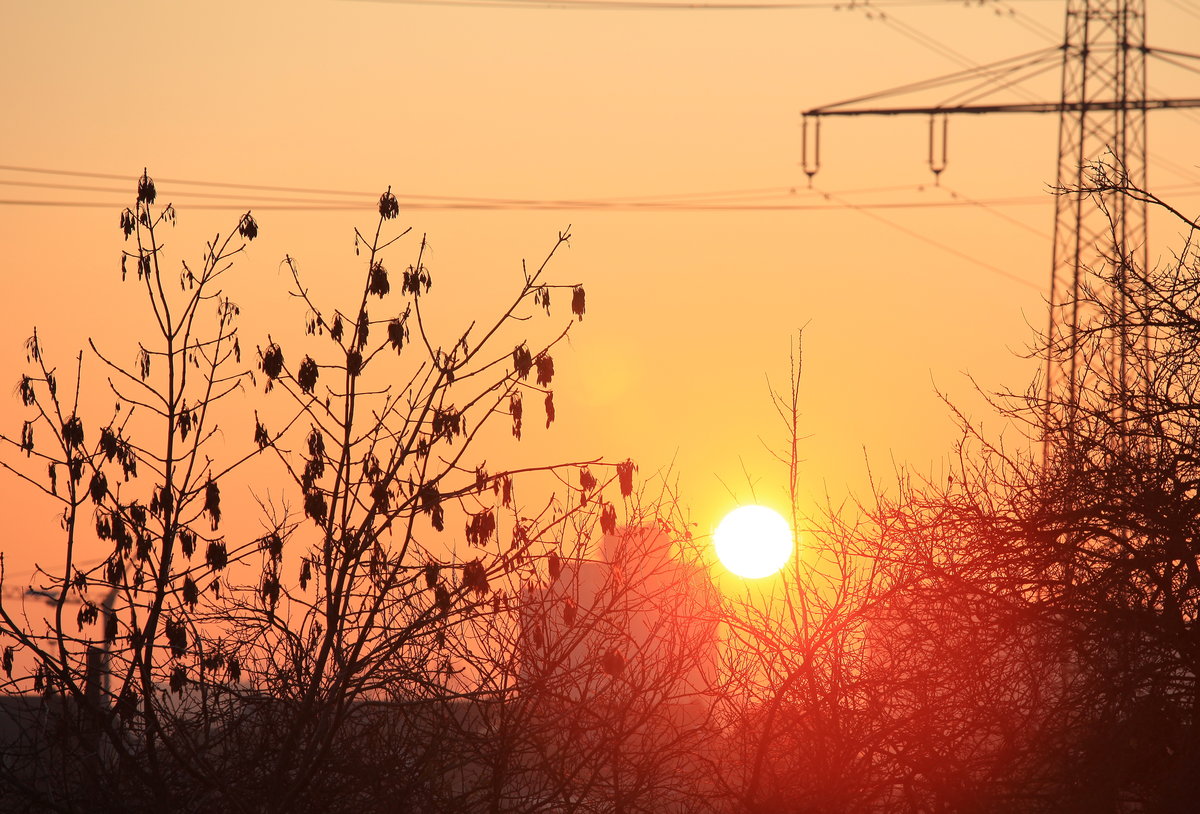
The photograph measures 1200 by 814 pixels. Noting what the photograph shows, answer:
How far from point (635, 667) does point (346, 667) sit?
7.29 meters

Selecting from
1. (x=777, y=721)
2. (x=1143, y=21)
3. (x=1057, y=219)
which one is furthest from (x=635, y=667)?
(x=1143, y=21)

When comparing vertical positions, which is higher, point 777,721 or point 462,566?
point 462,566

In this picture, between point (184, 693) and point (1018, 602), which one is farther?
point (1018, 602)

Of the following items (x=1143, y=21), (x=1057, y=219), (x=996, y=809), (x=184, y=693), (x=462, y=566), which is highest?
(x=1143, y=21)

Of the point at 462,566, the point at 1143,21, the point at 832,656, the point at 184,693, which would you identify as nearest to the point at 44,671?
the point at 184,693

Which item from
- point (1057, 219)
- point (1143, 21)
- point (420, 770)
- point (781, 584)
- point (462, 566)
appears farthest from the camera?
point (1143, 21)

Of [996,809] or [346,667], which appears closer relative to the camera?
[346,667]

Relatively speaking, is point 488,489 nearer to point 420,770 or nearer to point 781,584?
point 420,770

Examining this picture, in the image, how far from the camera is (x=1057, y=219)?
68.2ft

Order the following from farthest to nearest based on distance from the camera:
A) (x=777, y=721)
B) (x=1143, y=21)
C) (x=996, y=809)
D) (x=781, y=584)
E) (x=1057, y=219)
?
(x=1143, y=21) < (x=1057, y=219) < (x=781, y=584) < (x=777, y=721) < (x=996, y=809)

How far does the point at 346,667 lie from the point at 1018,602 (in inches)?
279

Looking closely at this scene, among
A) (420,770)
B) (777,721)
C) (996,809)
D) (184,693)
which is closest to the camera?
(184,693)

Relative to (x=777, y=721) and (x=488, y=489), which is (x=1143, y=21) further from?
(x=488, y=489)

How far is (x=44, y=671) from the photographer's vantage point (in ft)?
31.3
